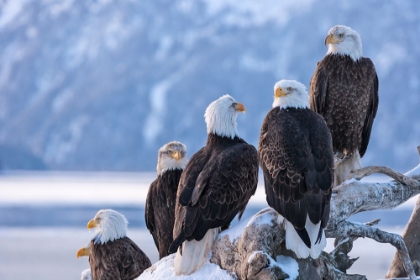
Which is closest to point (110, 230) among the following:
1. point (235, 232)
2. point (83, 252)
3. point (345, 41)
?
point (83, 252)

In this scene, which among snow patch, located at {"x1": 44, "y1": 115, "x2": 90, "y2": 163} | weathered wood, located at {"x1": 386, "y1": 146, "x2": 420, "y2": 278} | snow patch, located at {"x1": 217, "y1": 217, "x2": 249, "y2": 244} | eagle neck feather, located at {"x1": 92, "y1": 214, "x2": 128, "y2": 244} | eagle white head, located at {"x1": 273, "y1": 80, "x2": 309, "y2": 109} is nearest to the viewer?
snow patch, located at {"x1": 217, "y1": 217, "x2": 249, "y2": 244}

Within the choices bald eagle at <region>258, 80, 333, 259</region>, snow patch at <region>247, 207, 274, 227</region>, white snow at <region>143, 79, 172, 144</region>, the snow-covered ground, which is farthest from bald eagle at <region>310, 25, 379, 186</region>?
white snow at <region>143, 79, 172, 144</region>

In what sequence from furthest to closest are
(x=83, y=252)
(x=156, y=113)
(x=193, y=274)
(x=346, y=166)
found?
(x=156, y=113) → (x=83, y=252) → (x=346, y=166) → (x=193, y=274)

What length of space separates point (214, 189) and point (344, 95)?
65.3 inches

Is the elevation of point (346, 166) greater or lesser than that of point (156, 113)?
lesser

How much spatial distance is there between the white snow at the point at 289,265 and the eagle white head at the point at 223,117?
1.05 m

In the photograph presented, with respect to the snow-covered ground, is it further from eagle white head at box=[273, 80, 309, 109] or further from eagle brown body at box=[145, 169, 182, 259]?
eagle white head at box=[273, 80, 309, 109]

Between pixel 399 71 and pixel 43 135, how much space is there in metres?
45.7

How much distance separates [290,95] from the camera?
17.6ft

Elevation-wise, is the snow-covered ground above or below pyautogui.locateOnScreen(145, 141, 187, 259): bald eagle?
above

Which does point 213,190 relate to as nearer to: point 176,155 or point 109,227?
point 176,155

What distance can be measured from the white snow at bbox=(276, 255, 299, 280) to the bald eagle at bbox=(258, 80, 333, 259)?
77 millimetres

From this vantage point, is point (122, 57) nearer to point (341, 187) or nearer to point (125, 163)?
point (125, 163)

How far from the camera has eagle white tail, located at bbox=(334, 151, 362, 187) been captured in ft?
20.9
